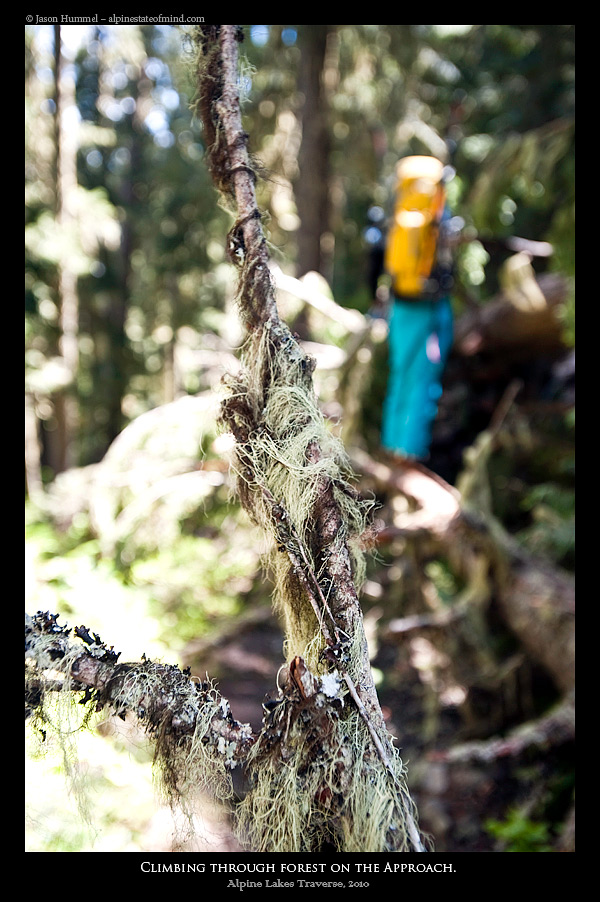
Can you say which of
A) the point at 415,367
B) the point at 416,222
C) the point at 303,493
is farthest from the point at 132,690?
the point at 416,222

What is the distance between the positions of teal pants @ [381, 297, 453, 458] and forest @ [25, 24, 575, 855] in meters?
0.49

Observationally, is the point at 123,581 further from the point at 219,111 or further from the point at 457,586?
the point at 219,111

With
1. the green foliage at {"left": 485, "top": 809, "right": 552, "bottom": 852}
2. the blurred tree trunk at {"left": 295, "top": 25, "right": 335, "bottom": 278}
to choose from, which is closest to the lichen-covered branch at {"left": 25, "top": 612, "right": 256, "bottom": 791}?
the green foliage at {"left": 485, "top": 809, "right": 552, "bottom": 852}

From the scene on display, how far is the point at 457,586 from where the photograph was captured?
23.6 feet

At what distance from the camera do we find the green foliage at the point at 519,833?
352 cm

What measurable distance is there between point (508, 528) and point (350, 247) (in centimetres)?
1195

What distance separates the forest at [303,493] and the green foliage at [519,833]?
0.9 inches

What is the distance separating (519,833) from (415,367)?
3777 mm

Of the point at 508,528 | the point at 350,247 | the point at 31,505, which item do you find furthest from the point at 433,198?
the point at 350,247

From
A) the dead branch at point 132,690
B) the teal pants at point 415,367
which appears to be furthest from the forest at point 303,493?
the teal pants at point 415,367

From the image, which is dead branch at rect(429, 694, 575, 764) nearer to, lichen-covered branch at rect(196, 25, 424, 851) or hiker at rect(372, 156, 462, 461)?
lichen-covered branch at rect(196, 25, 424, 851)

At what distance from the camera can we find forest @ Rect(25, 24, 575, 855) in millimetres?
1381

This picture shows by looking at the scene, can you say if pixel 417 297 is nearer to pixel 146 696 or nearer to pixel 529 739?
pixel 529 739
